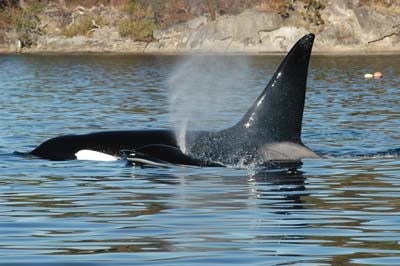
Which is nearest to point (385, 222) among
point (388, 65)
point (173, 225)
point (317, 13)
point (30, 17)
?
point (173, 225)

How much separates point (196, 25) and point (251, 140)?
195 ft

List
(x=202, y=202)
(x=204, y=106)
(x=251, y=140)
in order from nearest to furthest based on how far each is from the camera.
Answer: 1. (x=202, y=202)
2. (x=251, y=140)
3. (x=204, y=106)

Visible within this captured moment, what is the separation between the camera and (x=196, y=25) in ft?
241

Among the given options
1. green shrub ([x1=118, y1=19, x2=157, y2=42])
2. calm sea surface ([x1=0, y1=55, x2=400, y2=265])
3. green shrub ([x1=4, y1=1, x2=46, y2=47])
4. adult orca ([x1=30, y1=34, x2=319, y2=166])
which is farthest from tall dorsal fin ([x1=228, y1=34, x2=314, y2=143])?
green shrub ([x1=4, y1=1, x2=46, y2=47])

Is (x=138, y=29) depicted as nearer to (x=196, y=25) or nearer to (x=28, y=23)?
(x=196, y=25)

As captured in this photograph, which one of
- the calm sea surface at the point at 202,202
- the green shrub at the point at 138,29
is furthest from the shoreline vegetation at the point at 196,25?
the calm sea surface at the point at 202,202

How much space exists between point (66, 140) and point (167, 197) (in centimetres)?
424

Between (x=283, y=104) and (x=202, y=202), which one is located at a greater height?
(x=283, y=104)

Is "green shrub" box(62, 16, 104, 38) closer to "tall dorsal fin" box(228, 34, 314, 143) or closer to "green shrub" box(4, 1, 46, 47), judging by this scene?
"green shrub" box(4, 1, 46, 47)

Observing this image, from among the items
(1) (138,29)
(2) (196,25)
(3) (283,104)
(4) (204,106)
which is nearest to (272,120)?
(3) (283,104)

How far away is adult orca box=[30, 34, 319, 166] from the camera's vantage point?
1405 centimetres

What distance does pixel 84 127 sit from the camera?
21.4 meters

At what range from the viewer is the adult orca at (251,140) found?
553 inches

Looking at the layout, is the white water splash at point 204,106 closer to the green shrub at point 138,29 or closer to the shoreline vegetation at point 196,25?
the shoreline vegetation at point 196,25
